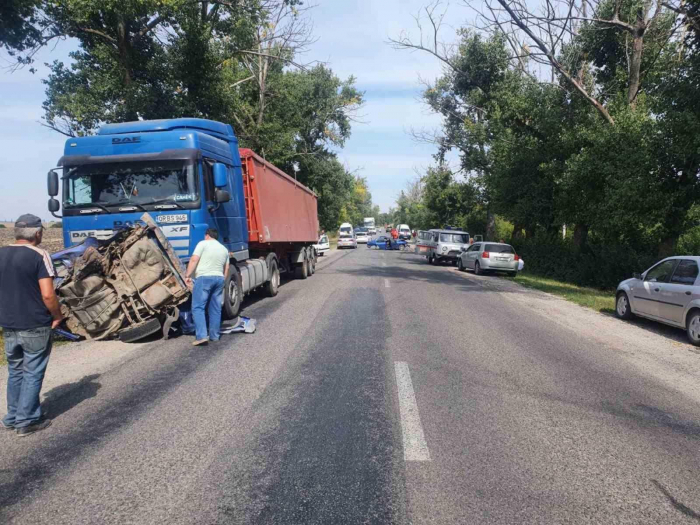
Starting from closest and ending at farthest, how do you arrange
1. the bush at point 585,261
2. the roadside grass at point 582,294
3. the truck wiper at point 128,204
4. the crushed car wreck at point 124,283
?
the crushed car wreck at point 124,283
the truck wiper at point 128,204
the roadside grass at point 582,294
the bush at point 585,261

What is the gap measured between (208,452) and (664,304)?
899cm

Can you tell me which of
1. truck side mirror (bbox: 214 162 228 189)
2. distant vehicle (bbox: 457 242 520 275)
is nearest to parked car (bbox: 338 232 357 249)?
distant vehicle (bbox: 457 242 520 275)

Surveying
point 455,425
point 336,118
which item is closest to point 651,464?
point 455,425

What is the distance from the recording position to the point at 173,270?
26.2 ft

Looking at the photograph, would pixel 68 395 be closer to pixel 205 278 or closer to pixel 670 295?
pixel 205 278

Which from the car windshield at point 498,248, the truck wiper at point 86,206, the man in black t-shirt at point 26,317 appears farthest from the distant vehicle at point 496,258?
the man in black t-shirt at point 26,317

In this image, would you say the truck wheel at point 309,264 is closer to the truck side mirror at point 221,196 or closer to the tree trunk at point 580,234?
the truck side mirror at point 221,196

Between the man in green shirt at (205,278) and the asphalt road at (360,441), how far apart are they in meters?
0.40

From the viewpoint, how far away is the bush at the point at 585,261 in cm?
1634

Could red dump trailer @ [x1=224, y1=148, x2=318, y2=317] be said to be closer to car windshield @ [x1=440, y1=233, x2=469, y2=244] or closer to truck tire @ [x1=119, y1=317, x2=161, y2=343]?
truck tire @ [x1=119, y1=317, x2=161, y2=343]

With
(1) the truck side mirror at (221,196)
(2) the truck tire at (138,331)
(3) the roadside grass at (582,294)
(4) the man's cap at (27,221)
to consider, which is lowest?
(3) the roadside grass at (582,294)

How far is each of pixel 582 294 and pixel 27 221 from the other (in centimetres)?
1523

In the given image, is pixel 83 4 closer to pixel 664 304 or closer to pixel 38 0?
pixel 38 0

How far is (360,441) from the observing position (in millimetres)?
4215
